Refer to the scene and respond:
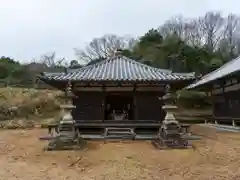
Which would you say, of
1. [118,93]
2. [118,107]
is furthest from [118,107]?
[118,93]

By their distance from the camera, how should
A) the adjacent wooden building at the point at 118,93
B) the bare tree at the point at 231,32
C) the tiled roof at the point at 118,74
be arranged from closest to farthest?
the tiled roof at the point at 118,74, the adjacent wooden building at the point at 118,93, the bare tree at the point at 231,32

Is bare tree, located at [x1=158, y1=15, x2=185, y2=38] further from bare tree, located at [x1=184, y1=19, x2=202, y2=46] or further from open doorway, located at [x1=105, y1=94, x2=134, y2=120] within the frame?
open doorway, located at [x1=105, y1=94, x2=134, y2=120]

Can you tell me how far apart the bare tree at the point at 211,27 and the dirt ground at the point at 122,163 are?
33.9 meters

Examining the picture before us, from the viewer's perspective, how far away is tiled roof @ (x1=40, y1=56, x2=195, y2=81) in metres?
11.8

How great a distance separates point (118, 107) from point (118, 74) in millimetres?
3715

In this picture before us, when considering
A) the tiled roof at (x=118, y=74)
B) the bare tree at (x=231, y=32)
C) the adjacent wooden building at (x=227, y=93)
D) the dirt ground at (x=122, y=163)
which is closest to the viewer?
the dirt ground at (x=122, y=163)

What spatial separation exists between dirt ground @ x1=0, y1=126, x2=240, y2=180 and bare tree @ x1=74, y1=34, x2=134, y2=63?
107ft

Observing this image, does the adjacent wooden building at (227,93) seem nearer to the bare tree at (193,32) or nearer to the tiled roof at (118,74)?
the tiled roof at (118,74)

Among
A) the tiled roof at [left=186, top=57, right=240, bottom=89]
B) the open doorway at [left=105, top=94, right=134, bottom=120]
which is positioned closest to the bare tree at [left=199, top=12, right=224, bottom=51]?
the tiled roof at [left=186, top=57, right=240, bottom=89]

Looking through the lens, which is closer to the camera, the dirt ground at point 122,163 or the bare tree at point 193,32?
the dirt ground at point 122,163

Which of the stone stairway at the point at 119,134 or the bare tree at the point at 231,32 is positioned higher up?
the bare tree at the point at 231,32

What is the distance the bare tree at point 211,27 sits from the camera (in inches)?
1625

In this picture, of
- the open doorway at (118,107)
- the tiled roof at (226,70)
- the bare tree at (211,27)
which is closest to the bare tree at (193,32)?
the bare tree at (211,27)

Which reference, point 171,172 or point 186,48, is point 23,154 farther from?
point 186,48
